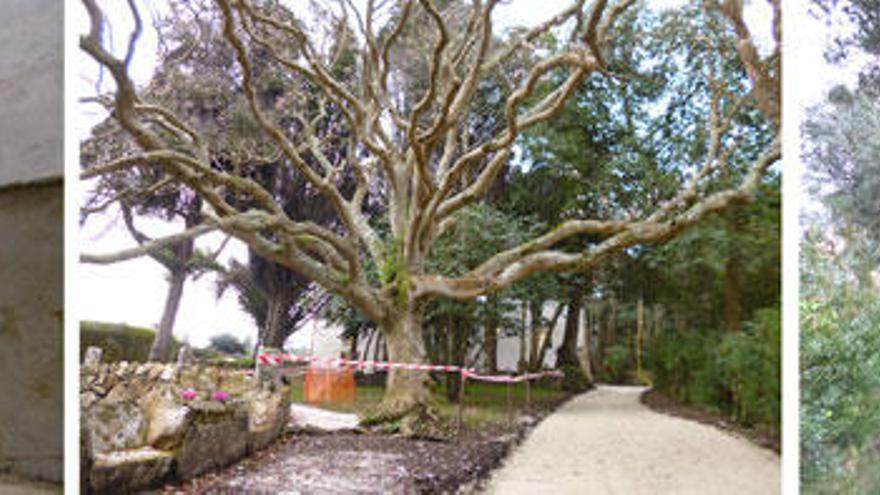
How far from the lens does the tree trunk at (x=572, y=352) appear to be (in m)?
2.68

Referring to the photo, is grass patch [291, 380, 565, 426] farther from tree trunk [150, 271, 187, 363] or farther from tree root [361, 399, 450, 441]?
tree trunk [150, 271, 187, 363]

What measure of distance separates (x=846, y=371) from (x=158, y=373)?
2955 mm

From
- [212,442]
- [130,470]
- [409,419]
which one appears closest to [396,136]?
[409,419]

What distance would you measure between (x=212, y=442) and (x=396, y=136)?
1618 millimetres

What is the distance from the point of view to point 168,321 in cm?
324

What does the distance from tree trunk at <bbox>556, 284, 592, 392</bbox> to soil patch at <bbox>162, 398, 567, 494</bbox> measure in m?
0.11

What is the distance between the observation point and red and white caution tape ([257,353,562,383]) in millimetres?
2777

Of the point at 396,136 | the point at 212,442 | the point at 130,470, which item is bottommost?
the point at 130,470

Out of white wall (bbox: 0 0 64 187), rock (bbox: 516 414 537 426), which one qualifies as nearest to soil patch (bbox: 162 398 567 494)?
rock (bbox: 516 414 537 426)

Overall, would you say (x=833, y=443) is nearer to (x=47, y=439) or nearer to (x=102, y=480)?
(x=102, y=480)

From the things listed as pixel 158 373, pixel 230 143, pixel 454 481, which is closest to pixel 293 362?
pixel 158 373

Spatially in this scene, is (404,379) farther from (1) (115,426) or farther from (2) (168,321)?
(1) (115,426)

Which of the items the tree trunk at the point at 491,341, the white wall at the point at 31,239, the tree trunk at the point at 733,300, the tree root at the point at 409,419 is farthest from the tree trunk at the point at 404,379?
the white wall at the point at 31,239

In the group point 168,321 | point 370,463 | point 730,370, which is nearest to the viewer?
point 730,370
